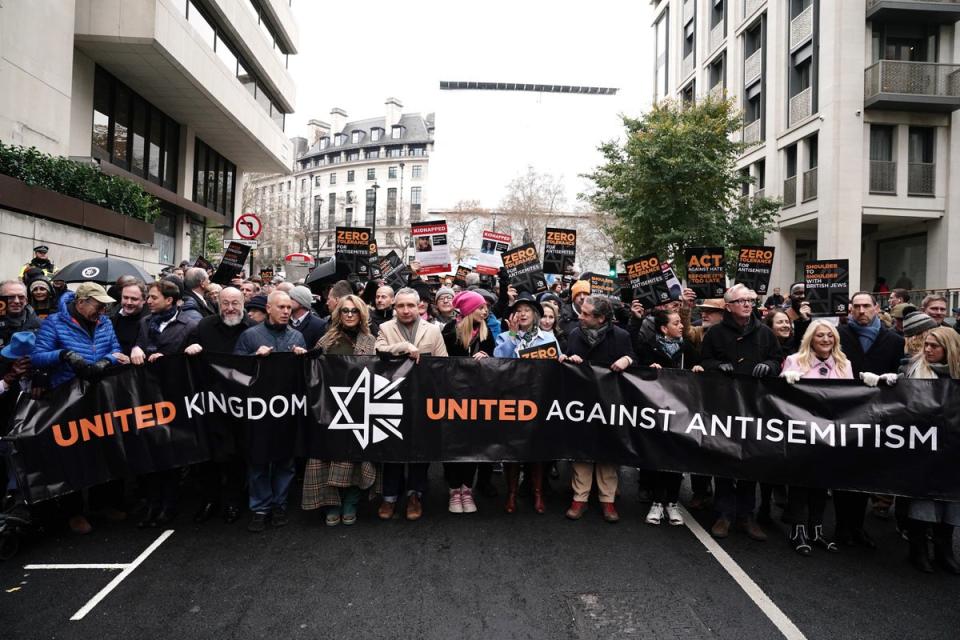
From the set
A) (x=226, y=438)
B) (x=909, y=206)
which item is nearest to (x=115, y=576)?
(x=226, y=438)

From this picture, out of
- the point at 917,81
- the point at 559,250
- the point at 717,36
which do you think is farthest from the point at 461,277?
the point at 717,36

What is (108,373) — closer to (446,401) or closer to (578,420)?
(446,401)

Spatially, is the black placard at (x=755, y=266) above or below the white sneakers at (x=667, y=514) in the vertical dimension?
above

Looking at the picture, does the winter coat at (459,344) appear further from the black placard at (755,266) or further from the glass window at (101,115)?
the glass window at (101,115)

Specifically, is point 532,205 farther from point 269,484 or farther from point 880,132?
point 269,484

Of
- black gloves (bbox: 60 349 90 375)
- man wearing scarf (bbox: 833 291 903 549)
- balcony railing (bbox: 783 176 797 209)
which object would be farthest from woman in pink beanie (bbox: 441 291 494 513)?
balcony railing (bbox: 783 176 797 209)

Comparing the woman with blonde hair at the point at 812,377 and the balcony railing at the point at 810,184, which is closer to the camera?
the woman with blonde hair at the point at 812,377

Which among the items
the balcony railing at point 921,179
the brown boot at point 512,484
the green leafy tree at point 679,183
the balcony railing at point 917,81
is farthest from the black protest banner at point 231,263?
the balcony railing at point 921,179

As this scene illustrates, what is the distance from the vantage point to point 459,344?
19.1 ft

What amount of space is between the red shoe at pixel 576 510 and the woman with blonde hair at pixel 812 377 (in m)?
1.62

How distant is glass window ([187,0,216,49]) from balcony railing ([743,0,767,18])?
22.4 meters

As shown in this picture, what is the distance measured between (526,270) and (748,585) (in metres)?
6.01

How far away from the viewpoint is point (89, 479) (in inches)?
184

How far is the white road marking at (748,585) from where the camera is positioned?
3.54 m
